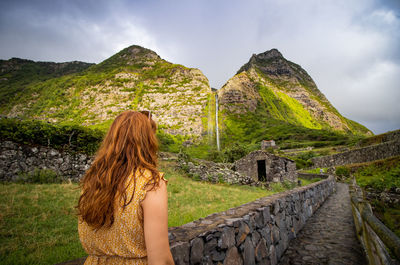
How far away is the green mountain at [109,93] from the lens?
191ft

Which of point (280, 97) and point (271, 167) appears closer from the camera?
point (271, 167)

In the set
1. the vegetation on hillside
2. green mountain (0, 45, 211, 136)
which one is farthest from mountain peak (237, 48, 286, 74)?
the vegetation on hillside

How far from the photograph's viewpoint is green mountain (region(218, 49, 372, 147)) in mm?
78000

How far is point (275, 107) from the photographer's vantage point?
377 ft

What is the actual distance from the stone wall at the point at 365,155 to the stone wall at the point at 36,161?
3088 cm

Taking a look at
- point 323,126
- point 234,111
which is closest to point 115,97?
point 234,111

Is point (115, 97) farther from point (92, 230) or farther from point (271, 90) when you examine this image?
point (271, 90)

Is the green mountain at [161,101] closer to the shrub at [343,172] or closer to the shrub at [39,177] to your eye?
the shrub at [343,172]

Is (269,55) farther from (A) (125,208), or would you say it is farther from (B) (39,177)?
(A) (125,208)

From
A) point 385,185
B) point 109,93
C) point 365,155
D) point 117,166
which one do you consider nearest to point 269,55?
point 109,93

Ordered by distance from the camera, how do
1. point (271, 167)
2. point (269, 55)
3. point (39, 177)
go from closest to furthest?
point (39, 177), point (271, 167), point (269, 55)

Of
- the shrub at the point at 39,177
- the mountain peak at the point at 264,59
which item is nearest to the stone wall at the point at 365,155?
the shrub at the point at 39,177

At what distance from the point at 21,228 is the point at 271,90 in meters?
142

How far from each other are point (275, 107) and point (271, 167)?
10500 centimetres
